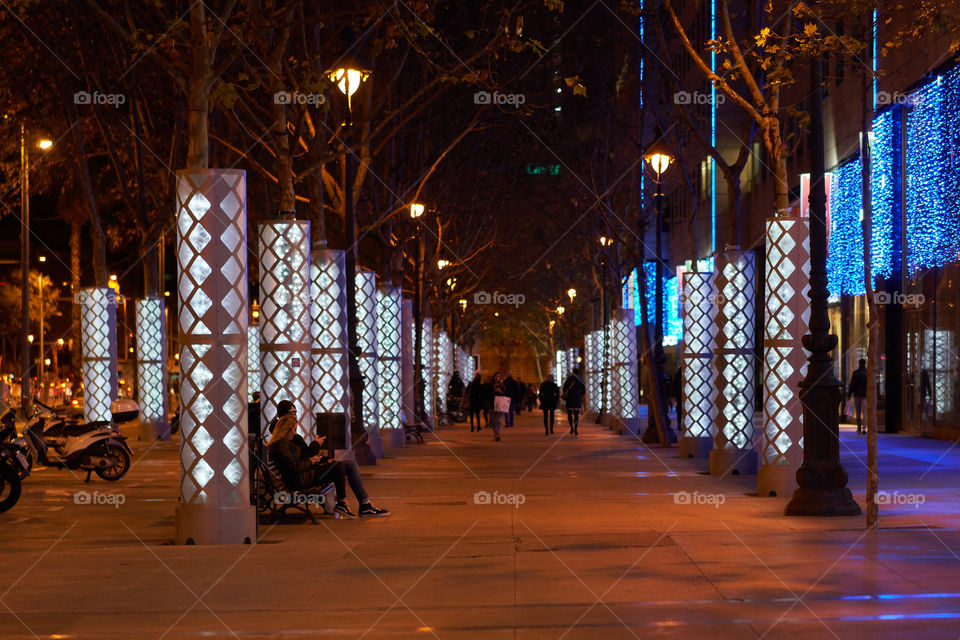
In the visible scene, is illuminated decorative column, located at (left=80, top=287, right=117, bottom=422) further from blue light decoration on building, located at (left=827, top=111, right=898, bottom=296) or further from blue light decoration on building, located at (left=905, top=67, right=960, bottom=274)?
blue light decoration on building, located at (left=905, top=67, right=960, bottom=274)

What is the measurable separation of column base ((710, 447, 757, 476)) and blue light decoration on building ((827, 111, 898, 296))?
8.20 meters

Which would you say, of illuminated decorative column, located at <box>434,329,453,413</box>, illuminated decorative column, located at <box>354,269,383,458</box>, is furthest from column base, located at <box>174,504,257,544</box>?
illuminated decorative column, located at <box>434,329,453,413</box>

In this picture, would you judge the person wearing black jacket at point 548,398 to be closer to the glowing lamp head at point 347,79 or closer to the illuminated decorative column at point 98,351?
the illuminated decorative column at point 98,351

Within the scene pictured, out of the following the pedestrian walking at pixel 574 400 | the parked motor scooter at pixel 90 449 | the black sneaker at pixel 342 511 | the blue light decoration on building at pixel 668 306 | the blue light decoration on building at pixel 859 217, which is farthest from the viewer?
the blue light decoration on building at pixel 668 306

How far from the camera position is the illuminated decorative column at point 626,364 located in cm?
3997

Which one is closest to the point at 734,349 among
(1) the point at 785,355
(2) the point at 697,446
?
(1) the point at 785,355

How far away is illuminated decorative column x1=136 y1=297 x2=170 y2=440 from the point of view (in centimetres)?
3288

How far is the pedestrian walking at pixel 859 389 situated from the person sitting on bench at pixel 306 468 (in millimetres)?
19423

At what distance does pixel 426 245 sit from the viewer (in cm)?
4600

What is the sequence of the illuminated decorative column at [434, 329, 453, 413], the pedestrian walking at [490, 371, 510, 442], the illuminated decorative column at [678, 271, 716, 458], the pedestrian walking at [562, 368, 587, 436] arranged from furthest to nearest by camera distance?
the illuminated decorative column at [434, 329, 453, 413]
the pedestrian walking at [562, 368, 587, 436]
the pedestrian walking at [490, 371, 510, 442]
the illuminated decorative column at [678, 271, 716, 458]

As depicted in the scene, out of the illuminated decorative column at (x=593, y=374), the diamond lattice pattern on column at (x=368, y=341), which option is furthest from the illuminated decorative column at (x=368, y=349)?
the illuminated decorative column at (x=593, y=374)

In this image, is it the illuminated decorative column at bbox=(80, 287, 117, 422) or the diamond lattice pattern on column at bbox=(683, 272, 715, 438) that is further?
the illuminated decorative column at bbox=(80, 287, 117, 422)

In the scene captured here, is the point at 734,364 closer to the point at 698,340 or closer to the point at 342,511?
the point at 698,340

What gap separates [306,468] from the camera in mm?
15422
